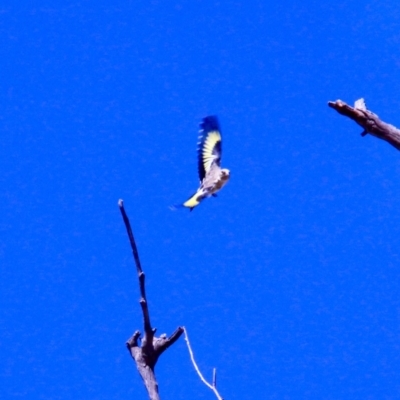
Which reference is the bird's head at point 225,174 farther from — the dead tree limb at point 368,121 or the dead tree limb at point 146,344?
the dead tree limb at point 146,344

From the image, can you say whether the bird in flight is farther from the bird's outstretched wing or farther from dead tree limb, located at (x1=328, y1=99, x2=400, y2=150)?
dead tree limb, located at (x1=328, y1=99, x2=400, y2=150)

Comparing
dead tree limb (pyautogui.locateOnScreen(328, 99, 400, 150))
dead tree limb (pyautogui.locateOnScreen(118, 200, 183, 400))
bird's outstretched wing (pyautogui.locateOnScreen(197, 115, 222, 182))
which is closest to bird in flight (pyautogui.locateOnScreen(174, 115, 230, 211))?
bird's outstretched wing (pyautogui.locateOnScreen(197, 115, 222, 182))

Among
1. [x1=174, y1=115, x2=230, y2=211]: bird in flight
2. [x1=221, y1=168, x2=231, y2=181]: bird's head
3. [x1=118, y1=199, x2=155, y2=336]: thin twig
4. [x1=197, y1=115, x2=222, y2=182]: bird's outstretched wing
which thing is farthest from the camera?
[x1=197, y1=115, x2=222, y2=182]: bird's outstretched wing

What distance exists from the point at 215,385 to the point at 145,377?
36 cm

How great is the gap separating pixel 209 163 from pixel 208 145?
19.8 inches

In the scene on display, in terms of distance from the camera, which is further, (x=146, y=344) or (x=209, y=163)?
(x=209, y=163)

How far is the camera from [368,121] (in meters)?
3.88

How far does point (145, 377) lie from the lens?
264cm

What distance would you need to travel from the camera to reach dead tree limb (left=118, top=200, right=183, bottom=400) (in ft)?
7.93

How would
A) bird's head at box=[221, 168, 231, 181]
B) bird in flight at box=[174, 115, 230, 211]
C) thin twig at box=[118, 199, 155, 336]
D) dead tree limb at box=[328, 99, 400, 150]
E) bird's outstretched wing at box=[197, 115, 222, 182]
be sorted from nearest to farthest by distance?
1. thin twig at box=[118, 199, 155, 336]
2. dead tree limb at box=[328, 99, 400, 150]
3. bird in flight at box=[174, 115, 230, 211]
4. bird's head at box=[221, 168, 231, 181]
5. bird's outstretched wing at box=[197, 115, 222, 182]

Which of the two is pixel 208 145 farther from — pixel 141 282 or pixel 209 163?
pixel 141 282

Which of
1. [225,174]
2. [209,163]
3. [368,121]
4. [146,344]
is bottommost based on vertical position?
[146,344]

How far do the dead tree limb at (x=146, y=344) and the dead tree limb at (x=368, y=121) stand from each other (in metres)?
1.73

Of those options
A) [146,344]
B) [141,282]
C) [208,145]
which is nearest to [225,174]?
[208,145]
